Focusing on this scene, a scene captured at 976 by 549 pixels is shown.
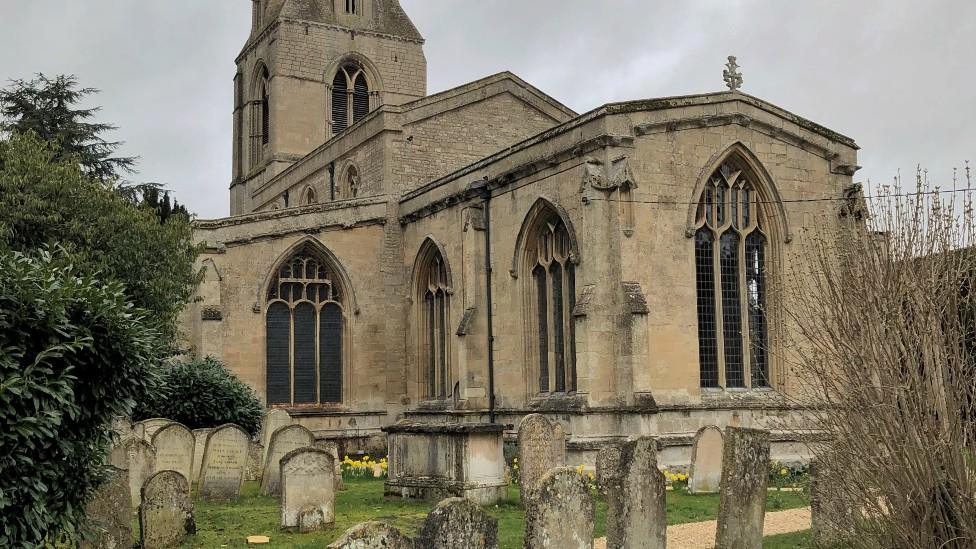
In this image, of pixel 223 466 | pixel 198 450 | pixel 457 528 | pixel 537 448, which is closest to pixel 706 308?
pixel 537 448

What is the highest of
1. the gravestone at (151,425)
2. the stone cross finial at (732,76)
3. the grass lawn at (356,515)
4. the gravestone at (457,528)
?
the stone cross finial at (732,76)

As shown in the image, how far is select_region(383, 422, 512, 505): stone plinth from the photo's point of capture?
17531 mm

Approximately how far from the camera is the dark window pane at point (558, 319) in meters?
24.2

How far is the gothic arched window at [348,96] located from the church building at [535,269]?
18.4 ft

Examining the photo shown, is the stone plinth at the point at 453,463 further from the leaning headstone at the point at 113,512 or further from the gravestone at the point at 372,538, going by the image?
the gravestone at the point at 372,538

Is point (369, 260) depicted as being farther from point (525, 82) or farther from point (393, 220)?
point (525, 82)

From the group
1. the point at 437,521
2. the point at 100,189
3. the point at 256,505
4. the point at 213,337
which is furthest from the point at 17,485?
the point at 213,337

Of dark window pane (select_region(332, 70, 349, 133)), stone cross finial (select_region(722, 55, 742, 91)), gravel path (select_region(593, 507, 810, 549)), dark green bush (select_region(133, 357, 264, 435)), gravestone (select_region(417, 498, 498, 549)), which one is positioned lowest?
gravel path (select_region(593, 507, 810, 549))

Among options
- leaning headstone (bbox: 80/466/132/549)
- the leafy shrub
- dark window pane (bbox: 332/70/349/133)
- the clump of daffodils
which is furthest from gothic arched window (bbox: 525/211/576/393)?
dark window pane (bbox: 332/70/349/133)

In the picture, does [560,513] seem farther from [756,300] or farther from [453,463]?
[756,300]

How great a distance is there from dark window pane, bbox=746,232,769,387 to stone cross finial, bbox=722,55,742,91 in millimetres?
3231

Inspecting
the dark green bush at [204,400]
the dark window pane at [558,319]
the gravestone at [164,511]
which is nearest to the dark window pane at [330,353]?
the dark green bush at [204,400]

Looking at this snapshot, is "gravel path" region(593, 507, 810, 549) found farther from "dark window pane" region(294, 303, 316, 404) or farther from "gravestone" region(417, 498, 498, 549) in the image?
"dark window pane" region(294, 303, 316, 404)

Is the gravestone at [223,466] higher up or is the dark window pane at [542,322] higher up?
the dark window pane at [542,322]
